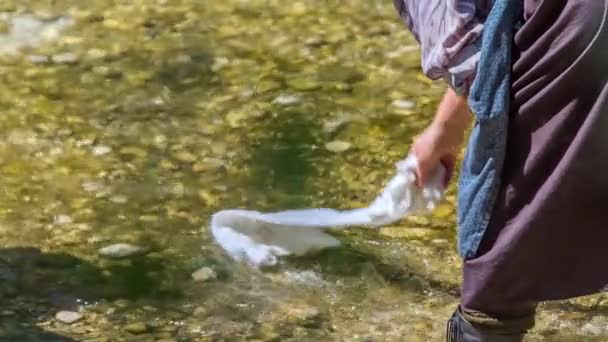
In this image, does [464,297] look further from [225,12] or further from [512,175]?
[225,12]

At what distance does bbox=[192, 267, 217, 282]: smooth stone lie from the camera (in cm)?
263

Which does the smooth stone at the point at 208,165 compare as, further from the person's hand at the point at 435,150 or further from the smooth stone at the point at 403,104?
the person's hand at the point at 435,150

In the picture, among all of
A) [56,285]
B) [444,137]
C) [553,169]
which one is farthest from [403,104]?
[553,169]

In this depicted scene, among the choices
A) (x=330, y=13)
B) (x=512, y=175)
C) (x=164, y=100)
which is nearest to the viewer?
(x=512, y=175)

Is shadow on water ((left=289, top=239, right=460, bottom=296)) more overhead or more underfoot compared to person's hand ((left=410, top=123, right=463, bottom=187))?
more underfoot

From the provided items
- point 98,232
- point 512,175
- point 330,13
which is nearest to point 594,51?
point 512,175

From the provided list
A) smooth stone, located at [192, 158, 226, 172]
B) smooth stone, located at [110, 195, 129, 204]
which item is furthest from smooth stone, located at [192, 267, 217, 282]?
smooth stone, located at [192, 158, 226, 172]

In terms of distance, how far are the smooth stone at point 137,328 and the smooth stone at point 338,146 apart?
2.96 ft

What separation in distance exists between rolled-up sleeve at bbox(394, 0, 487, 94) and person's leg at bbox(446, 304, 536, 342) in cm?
34

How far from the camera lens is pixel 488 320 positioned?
1.89 metres

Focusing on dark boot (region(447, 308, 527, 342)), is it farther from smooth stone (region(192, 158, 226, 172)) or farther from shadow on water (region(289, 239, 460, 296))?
smooth stone (region(192, 158, 226, 172))

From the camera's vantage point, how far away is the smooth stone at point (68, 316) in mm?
2480

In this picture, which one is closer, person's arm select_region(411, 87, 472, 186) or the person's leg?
the person's leg

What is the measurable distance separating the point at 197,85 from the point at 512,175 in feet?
6.28
